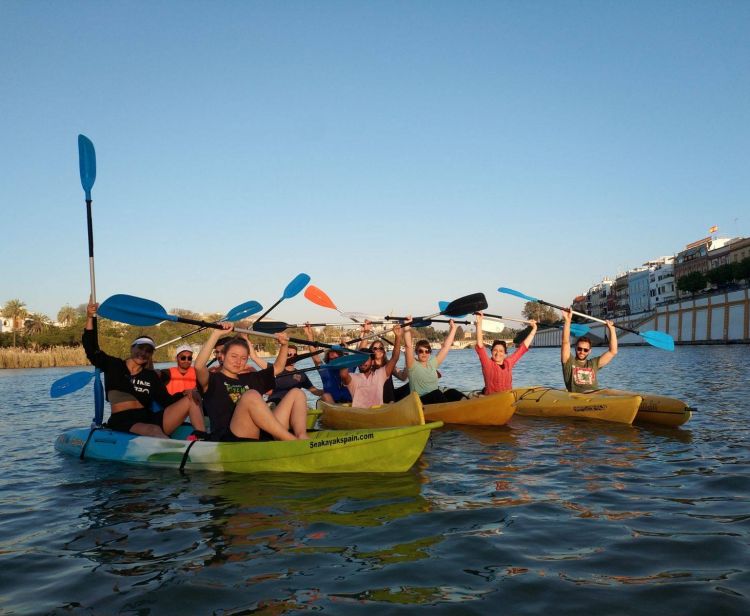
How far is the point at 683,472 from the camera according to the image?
21.3 feet

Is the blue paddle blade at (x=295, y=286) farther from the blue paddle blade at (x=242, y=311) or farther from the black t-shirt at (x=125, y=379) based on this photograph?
the black t-shirt at (x=125, y=379)

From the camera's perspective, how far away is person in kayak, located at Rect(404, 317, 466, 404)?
34.7 feet

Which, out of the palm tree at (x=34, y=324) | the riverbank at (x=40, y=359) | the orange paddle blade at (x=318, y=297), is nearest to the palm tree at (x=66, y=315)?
the palm tree at (x=34, y=324)

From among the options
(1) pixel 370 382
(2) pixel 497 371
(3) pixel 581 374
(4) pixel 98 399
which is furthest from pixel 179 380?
(3) pixel 581 374

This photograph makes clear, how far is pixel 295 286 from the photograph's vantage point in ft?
38.2

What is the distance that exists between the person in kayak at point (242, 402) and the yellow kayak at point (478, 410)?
4.01 meters

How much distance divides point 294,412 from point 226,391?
789 millimetres

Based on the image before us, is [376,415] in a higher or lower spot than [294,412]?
lower

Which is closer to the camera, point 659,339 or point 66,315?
point 659,339

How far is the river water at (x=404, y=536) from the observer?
353cm

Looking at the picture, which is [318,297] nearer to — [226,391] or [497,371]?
[497,371]

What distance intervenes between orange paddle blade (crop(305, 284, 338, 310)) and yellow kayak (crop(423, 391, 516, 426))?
458cm

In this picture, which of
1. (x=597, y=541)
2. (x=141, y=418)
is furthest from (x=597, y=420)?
(x=141, y=418)

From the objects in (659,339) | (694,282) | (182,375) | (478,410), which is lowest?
(478,410)
